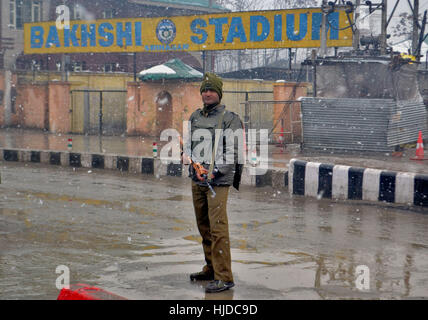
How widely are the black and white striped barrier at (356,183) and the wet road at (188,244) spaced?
0.34 m

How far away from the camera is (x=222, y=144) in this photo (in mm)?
6234

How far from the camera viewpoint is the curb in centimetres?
1485

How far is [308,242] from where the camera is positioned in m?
8.48

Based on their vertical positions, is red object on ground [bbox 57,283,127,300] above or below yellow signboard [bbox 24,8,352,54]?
below

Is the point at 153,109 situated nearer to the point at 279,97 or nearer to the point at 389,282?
the point at 279,97

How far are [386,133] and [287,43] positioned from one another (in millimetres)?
7412

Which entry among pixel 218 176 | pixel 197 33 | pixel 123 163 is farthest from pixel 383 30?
pixel 218 176

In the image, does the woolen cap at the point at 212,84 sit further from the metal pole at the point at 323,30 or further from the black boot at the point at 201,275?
the metal pole at the point at 323,30

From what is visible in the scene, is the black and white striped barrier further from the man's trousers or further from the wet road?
the man's trousers

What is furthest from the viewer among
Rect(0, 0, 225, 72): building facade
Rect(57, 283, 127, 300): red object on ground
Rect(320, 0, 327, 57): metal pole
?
Rect(0, 0, 225, 72): building facade

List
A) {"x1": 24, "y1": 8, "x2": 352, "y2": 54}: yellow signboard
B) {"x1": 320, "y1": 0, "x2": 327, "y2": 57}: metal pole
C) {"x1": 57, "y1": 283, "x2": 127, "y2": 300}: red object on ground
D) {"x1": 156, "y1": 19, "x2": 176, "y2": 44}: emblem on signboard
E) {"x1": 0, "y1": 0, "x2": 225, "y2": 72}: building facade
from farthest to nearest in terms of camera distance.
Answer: {"x1": 0, "y1": 0, "x2": 225, "y2": 72}: building facade
{"x1": 156, "y1": 19, "x2": 176, "y2": 44}: emblem on signboard
{"x1": 24, "y1": 8, "x2": 352, "y2": 54}: yellow signboard
{"x1": 320, "y1": 0, "x2": 327, "y2": 57}: metal pole
{"x1": 57, "y1": 283, "x2": 127, "y2": 300}: red object on ground

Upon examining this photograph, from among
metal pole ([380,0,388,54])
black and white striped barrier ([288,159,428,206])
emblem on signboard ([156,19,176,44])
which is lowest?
black and white striped barrier ([288,159,428,206])

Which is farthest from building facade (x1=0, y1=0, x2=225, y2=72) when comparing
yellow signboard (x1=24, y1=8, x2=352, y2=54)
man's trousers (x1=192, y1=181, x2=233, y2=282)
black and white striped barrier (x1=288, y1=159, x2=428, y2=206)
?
man's trousers (x1=192, y1=181, x2=233, y2=282)

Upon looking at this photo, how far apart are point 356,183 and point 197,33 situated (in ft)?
50.6
